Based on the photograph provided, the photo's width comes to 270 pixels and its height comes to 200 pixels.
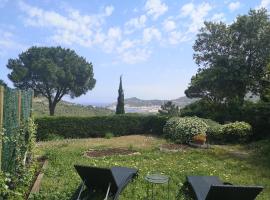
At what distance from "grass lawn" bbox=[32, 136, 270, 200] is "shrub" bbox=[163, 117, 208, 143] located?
7.81 feet

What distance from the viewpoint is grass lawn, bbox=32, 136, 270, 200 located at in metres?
9.62

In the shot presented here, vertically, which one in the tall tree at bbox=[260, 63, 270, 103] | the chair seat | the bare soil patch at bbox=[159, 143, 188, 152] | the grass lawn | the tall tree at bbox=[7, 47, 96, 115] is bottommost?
the grass lawn

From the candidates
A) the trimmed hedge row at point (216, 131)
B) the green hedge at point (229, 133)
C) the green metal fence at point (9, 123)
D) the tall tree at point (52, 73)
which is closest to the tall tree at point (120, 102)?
the tall tree at point (52, 73)

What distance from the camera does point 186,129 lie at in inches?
797

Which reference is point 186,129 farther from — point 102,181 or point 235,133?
point 102,181

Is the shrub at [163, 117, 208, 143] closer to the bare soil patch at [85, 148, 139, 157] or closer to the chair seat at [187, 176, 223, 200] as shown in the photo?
the bare soil patch at [85, 148, 139, 157]

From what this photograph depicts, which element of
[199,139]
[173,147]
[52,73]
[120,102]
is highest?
[52,73]

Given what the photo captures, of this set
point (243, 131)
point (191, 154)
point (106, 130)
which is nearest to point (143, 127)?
point (106, 130)

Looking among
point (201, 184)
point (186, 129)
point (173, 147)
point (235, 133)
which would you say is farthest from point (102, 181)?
point (235, 133)

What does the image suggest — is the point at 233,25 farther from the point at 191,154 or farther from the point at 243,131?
the point at 191,154

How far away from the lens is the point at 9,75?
58.1 metres

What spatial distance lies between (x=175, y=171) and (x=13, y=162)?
490cm

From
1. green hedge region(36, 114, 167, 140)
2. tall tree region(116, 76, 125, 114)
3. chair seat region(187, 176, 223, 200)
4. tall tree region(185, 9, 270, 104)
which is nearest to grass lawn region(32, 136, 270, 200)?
chair seat region(187, 176, 223, 200)

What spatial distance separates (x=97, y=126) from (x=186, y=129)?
7489mm
